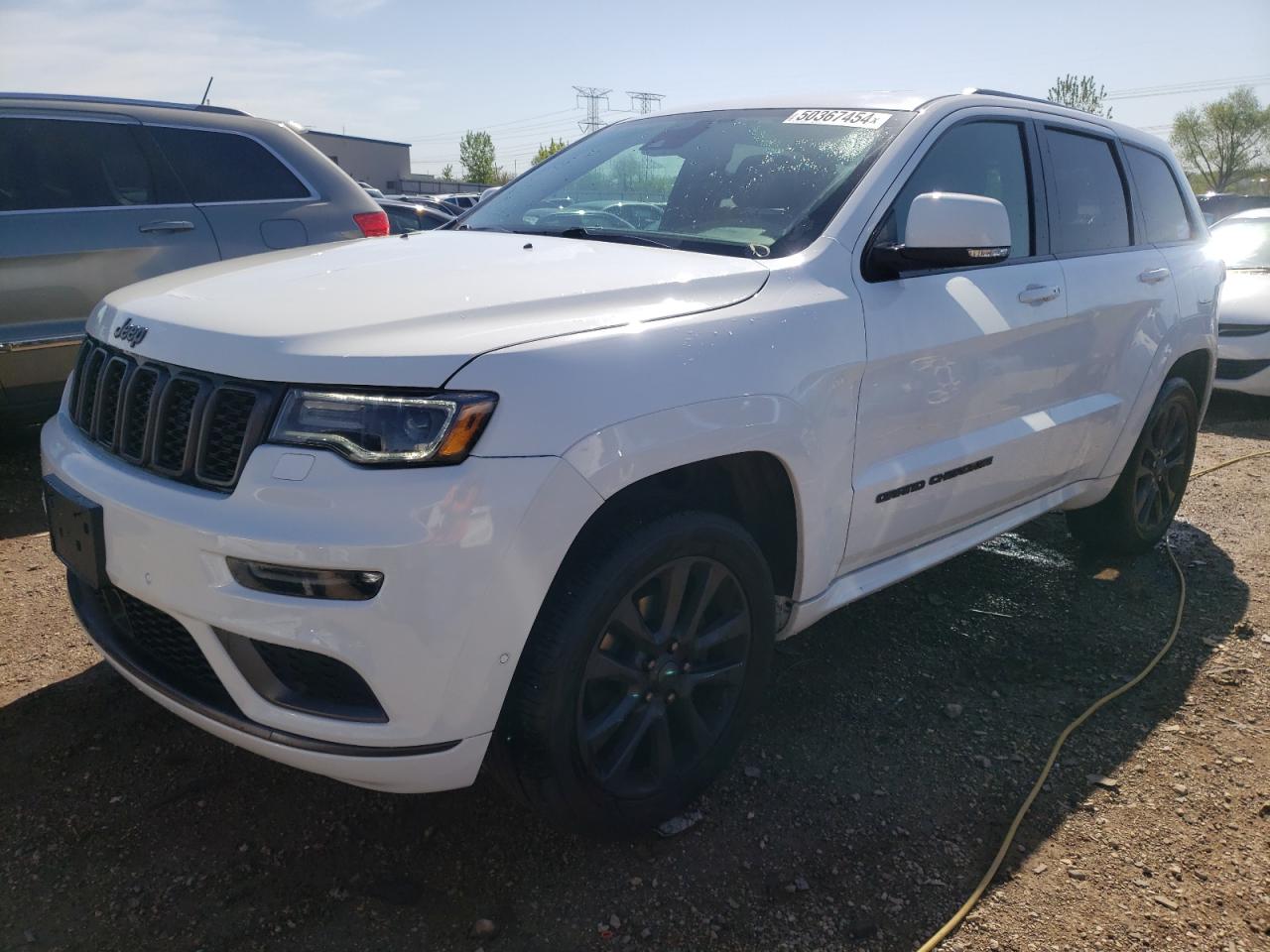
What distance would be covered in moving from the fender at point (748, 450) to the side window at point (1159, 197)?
2.50 metres

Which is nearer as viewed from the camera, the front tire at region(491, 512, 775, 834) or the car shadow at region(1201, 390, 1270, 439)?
the front tire at region(491, 512, 775, 834)

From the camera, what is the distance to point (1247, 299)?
26.2 feet

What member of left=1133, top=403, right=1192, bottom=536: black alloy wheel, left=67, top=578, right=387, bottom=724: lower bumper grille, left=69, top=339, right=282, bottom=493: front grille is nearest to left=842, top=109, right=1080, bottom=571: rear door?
left=1133, top=403, right=1192, bottom=536: black alloy wheel

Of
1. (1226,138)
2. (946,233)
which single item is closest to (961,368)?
(946,233)

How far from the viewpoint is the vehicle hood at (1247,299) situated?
7863mm

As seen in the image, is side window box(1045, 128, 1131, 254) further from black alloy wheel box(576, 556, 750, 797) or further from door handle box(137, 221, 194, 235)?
door handle box(137, 221, 194, 235)

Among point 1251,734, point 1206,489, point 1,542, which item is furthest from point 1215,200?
point 1,542

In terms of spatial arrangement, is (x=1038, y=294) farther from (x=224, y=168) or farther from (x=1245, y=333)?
(x=1245, y=333)

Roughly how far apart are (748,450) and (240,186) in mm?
4127

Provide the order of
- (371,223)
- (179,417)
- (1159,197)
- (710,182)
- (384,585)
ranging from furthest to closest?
(371,223)
(1159,197)
(710,182)
(179,417)
(384,585)

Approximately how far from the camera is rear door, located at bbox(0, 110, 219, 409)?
4.56 m

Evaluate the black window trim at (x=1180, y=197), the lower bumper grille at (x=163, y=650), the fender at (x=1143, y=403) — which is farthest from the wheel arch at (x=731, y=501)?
the black window trim at (x=1180, y=197)

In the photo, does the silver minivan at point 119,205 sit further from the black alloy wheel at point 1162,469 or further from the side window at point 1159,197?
the black alloy wheel at point 1162,469

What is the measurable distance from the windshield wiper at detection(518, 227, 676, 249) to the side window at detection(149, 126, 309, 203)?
9.34 feet
